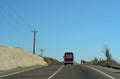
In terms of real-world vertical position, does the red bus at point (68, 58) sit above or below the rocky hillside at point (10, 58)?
above

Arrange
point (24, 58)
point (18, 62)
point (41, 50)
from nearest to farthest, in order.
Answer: point (18, 62) → point (24, 58) → point (41, 50)

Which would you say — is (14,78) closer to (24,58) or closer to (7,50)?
(7,50)

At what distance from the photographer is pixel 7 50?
4825cm

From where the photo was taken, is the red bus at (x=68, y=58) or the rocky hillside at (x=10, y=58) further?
the red bus at (x=68, y=58)

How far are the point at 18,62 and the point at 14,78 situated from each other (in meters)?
25.8

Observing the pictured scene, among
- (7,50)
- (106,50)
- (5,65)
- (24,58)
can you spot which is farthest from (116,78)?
(106,50)

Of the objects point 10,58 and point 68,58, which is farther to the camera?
point 68,58

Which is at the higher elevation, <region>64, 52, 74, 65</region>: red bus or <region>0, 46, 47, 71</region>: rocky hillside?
<region>64, 52, 74, 65</region>: red bus

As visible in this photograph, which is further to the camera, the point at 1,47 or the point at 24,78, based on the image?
the point at 1,47

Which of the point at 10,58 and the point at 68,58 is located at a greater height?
the point at 68,58

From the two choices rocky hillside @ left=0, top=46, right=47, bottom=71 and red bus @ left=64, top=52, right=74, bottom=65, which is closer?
rocky hillside @ left=0, top=46, right=47, bottom=71

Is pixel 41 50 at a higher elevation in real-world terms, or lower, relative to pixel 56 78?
higher

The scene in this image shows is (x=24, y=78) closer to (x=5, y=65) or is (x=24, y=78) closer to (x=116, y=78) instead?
(x=116, y=78)

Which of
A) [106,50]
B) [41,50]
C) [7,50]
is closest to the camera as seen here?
[7,50]
